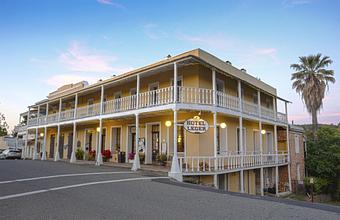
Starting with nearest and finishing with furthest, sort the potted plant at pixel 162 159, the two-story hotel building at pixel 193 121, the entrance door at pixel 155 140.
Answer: the two-story hotel building at pixel 193 121, the potted plant at pixel 162 159, the entrance door at pixel 155 140

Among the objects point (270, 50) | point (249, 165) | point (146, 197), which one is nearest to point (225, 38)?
point (270, 50)

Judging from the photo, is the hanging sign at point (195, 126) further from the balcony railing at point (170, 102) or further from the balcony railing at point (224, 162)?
the balcony railing at point (224, 162)

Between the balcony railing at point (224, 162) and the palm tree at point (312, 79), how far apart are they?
23.8 feet

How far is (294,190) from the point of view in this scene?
19.0 meters

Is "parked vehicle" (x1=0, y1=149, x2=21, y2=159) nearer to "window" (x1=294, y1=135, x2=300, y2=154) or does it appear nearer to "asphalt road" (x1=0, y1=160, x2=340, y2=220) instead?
"asphalt road" (x1=0, y1=160, x2=340, y2=220)

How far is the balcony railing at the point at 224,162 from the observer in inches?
443

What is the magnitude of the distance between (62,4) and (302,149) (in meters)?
21.2

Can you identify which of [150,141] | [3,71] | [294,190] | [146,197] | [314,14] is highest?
[314,14]

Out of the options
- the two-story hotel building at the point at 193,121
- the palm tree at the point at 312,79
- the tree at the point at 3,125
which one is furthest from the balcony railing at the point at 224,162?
the tree at the point at 3,125

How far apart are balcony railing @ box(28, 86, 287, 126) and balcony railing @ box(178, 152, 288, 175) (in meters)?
2.64

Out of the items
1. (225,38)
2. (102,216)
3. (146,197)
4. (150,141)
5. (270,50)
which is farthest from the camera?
(270,50)

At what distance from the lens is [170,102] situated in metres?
11.8

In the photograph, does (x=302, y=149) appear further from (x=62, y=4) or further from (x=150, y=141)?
(x=62, y=4)

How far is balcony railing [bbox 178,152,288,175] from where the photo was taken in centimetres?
1124
